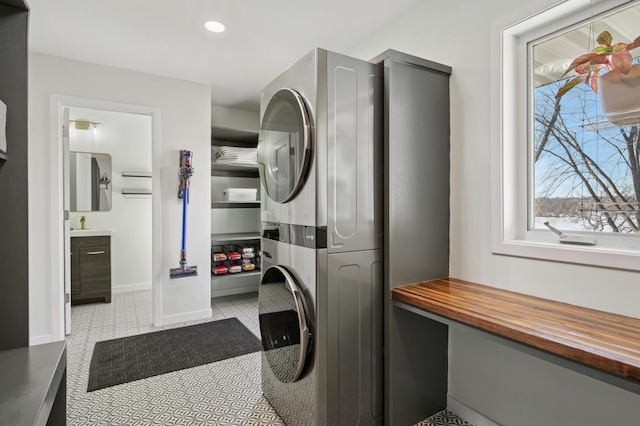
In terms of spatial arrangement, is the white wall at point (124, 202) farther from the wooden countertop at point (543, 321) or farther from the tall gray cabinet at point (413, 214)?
the wooden countertop at point (543, 321)

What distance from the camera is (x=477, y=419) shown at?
1.75 m

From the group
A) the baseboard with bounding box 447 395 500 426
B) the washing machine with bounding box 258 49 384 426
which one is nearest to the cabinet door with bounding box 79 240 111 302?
the washing machine with bounding box 258 49 384 426

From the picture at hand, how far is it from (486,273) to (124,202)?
4372mm

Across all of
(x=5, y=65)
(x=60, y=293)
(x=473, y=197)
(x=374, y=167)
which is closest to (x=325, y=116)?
(x=374, y=167)

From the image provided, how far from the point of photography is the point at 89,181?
14.1 feet

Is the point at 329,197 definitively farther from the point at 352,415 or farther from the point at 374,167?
the point at 352,415

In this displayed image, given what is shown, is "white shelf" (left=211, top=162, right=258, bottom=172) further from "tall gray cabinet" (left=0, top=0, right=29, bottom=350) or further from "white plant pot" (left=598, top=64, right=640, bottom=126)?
"white plant pot" (left=598, top=64, right=640, bottom=126)

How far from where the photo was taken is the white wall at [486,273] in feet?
4.35

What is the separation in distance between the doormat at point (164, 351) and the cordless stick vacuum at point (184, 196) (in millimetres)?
511

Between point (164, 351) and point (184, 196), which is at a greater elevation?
point (184, 196)

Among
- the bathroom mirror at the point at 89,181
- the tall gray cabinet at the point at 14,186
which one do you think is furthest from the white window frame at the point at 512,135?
the bathroom mirror at the point at 89,181

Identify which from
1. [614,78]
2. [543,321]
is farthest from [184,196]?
[614,78]

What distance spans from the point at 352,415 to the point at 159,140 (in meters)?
2.80

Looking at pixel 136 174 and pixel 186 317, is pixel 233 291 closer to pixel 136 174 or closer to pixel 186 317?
pixel 186 317
